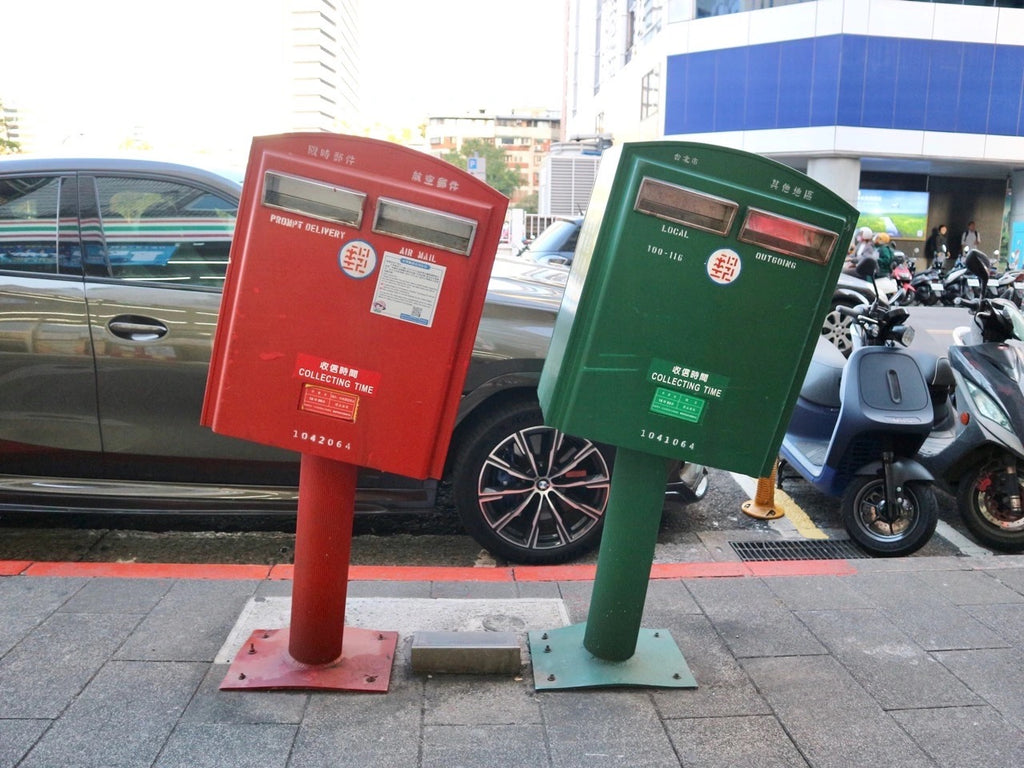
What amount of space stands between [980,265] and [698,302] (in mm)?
3596

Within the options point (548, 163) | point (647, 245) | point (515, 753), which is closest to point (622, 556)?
point (515, 753)

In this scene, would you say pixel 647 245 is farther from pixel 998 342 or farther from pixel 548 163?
pixel 548 163

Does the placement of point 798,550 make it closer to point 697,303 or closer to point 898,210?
point 697,303

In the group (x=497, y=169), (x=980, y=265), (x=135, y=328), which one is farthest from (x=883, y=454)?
(x=497, y=169)

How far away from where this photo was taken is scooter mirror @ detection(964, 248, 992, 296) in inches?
211

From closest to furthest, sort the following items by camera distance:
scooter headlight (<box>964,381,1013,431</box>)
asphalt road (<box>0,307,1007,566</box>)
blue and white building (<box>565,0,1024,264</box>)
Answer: asphalt road (<box>0,307,1007,566</box>)
scooter headlight (<box>964,381,1013,431</box>)
blue and white building (<box>565,0,1024,264</box>)

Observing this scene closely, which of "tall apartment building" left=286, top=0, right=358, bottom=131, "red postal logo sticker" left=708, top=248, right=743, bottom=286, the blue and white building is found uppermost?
"tall apartment building" left=286, top=0, right=358, bottom=131

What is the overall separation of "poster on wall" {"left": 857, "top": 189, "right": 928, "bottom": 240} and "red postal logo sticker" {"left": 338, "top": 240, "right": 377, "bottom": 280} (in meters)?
39.1

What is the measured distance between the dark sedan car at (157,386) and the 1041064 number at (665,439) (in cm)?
147

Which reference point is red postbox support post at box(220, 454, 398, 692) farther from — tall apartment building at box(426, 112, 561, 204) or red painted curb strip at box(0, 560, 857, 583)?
tall apartment building at box(426, 112, 561, 204)

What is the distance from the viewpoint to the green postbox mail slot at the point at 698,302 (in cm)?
249

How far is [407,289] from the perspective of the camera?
8.34ft

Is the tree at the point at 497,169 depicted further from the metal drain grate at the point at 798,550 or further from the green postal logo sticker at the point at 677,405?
the green postal logo sticker at the point at 677,405

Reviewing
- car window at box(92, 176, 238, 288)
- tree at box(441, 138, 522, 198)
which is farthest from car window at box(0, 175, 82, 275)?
tree at box(441, 138, 522, 198)
